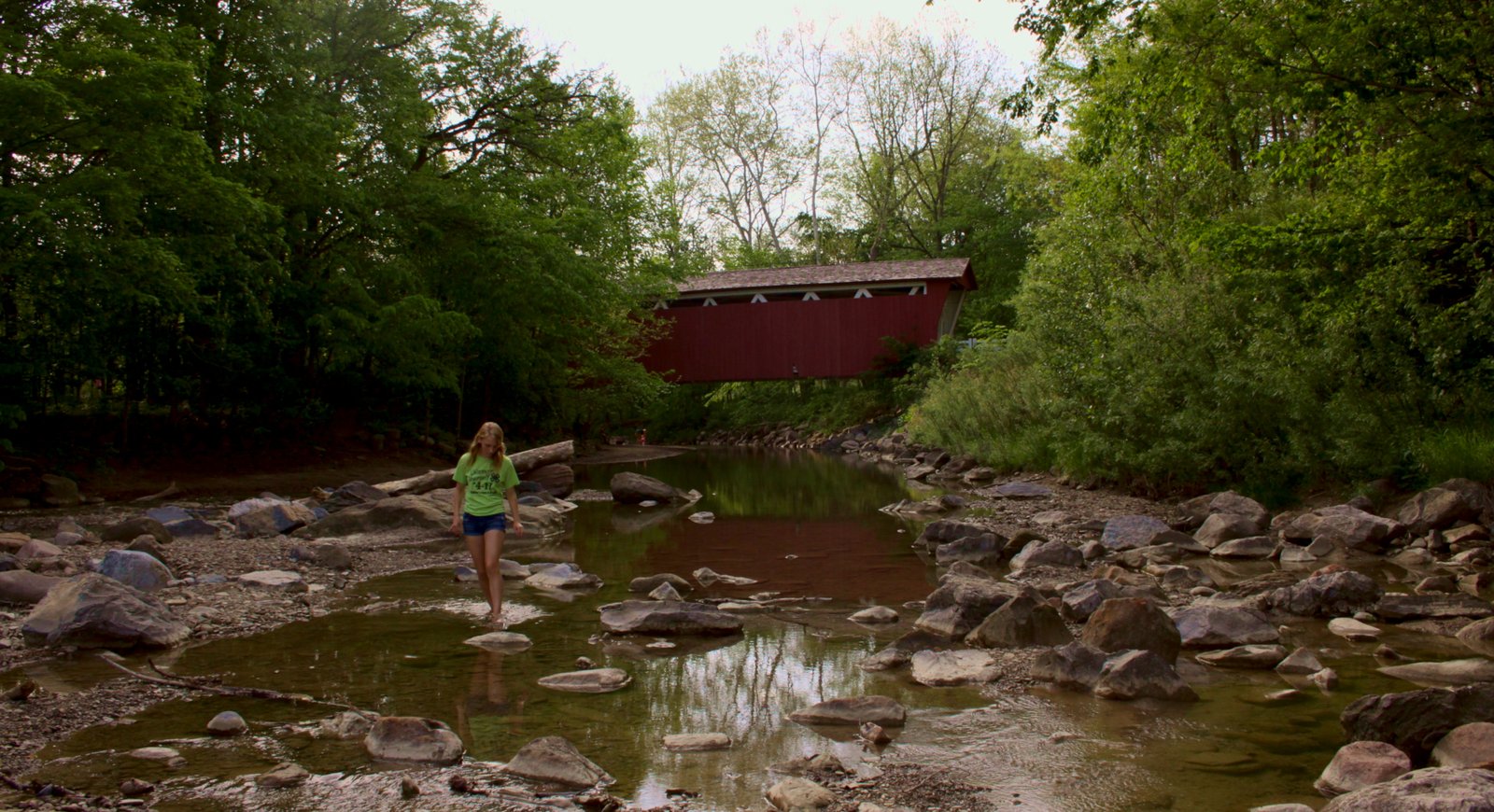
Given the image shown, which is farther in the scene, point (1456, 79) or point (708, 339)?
point (708, 339)

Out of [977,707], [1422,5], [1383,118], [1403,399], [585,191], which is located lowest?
[977,707]

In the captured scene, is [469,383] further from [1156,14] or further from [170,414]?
[1156,14]

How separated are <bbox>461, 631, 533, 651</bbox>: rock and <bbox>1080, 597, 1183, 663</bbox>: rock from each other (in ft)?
10.7

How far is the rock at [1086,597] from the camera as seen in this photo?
6855mm

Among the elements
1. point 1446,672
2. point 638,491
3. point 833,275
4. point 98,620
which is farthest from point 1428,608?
point 833,275

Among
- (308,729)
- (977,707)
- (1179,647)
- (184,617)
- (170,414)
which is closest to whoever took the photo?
(308,729)

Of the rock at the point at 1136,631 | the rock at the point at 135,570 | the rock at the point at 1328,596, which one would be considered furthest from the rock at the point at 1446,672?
the rock at the point at 135,570

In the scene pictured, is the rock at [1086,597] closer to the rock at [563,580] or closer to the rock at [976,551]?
the rock at [976,551]

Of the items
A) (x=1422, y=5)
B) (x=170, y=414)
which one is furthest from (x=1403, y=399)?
(x=170, y=414)

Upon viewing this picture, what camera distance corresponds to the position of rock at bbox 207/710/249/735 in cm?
443

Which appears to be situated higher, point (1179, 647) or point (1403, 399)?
point (1403, 399)

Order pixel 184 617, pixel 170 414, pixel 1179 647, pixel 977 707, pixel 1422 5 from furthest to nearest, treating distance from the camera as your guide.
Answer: pixel 170 414 < pixel 1422 5 < pixel 184 617 < pixel 1179 647 < pixel 977 707

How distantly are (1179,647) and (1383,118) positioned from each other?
5.99 metres

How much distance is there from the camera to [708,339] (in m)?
34.2
